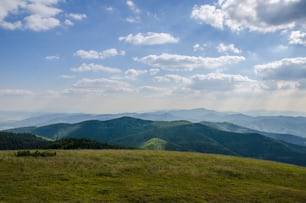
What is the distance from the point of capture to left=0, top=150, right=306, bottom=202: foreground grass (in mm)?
27500

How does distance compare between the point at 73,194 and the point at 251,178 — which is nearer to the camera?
the point at 73,194

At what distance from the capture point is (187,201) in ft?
89.9

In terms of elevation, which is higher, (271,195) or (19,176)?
(19,176)

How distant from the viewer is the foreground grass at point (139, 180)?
27.5m

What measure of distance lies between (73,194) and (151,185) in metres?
8.64

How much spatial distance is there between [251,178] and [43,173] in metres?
27.3

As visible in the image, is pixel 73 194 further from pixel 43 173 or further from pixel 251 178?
pixel 251 178

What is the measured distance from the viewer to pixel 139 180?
33750 mm

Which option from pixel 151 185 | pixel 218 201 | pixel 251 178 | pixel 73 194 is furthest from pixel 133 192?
pixel 251 178

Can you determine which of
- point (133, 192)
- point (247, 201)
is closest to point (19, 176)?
point (133, 192)

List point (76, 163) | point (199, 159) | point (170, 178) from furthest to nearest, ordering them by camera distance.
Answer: point (199, 159)
point (76, 163)
point (170, 178)

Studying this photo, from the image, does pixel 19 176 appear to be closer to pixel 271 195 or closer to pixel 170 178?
pixel 170 178

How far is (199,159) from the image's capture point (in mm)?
50438

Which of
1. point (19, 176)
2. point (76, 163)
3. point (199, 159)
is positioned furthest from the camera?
point (199, 159)
